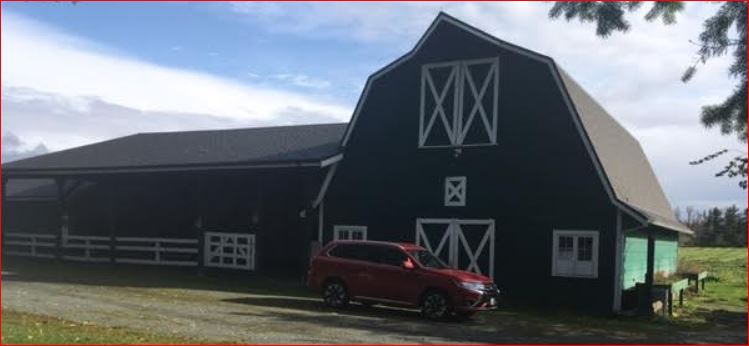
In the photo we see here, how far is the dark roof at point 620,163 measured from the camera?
21391 mm

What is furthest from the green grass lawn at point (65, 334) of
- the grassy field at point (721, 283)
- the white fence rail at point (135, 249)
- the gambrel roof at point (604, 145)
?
the grassy field at point (721, 283)

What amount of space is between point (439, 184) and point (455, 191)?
55cm

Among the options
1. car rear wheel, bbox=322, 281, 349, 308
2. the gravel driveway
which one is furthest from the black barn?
car rear wheel, bbox=322, 281, 349, 308

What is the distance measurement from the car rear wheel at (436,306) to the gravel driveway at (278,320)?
0.30 meters

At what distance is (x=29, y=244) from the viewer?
3369 cm

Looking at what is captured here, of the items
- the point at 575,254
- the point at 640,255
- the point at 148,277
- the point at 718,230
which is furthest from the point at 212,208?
the point at 718,230

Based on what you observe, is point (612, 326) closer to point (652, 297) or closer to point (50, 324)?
point (652, 297)

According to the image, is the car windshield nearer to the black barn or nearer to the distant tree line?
the black barn

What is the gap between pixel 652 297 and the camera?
19.8m

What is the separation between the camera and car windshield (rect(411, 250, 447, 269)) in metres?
17.6

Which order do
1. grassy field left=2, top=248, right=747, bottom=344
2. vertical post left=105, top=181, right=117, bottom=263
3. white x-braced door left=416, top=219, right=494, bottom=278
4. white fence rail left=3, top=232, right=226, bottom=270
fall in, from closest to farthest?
grassy field left=2, top=248, right=747, bottom=344 < white x-braced door left=416, top=219, right=494, bottom=278 < white fence rail left=3, top=232, right=226, bottom=270 < vertical post left=105, top=181, right=117, bottom=263

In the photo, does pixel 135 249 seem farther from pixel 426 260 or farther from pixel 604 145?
pixel 604 145

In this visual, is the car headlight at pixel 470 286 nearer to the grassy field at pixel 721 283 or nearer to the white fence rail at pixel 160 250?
the grassy field at pixel 721 283

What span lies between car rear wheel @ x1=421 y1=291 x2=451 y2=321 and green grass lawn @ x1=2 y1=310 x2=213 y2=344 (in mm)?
6178
